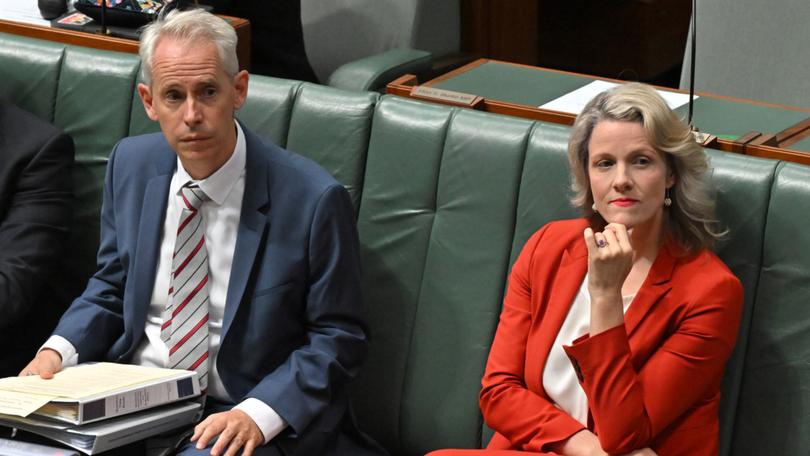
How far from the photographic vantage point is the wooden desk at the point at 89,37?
3.13 meters

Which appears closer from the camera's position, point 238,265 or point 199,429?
point 199,429

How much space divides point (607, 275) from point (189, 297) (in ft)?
2.89

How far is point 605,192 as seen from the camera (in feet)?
7.23

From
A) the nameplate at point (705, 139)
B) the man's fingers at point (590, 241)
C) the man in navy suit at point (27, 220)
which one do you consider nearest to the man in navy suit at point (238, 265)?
the man in navy suit at point (27, 220)

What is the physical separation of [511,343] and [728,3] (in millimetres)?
1638

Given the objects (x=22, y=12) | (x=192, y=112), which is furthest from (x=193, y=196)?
(x=22, y=12)

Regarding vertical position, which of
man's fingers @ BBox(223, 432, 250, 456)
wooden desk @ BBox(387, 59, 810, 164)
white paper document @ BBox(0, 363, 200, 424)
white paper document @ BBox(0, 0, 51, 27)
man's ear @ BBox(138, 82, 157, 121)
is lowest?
man's fingers @ BBox(223, 432, 250, 456)

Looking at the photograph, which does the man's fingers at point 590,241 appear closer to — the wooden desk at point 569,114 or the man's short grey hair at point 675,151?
the man's short grey hair at point 675,151

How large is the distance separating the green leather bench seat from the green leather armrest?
1.08 ft

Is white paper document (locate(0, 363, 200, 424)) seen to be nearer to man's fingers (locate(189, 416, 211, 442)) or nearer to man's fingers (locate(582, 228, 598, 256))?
man's fingers (locate(189, 416, 211, 442))

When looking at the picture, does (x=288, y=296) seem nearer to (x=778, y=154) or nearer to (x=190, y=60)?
(x=190, y=60)

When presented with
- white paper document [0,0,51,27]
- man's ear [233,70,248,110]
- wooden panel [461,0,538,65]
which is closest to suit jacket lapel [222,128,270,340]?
man's ear [233,70,248,110]

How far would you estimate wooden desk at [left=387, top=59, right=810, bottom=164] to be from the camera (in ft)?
8.15

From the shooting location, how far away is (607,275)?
209 centimetres
